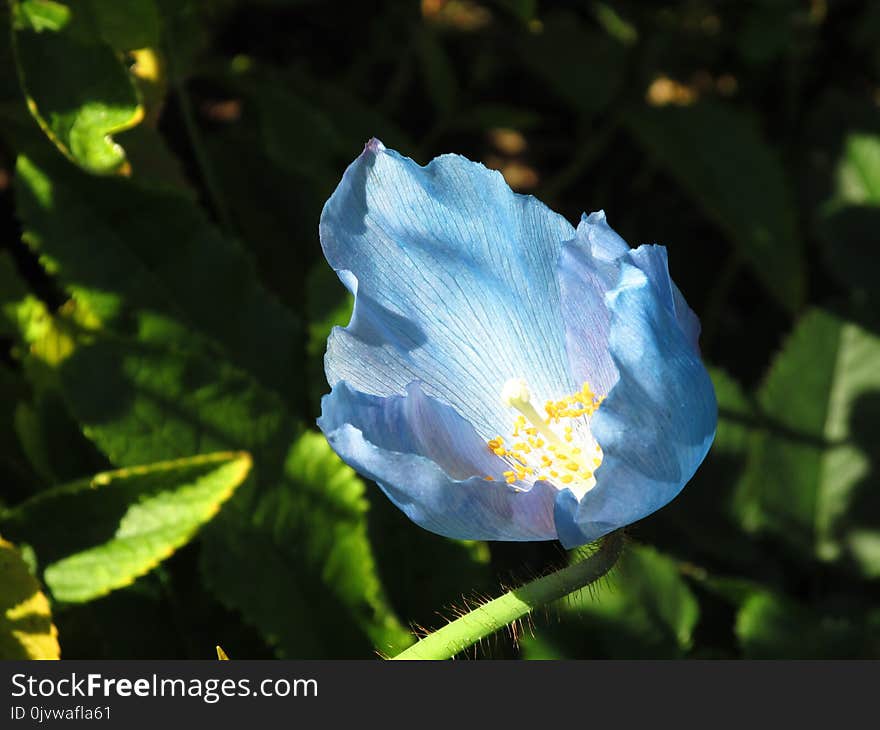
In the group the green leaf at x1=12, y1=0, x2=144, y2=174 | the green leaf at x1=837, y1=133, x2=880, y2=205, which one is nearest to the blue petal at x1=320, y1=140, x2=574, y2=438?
the green leaf at x1=12, y1=0, x2=144, y2=174

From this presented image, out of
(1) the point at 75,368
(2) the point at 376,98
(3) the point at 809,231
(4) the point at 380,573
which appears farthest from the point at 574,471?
(2) the point at 376,98

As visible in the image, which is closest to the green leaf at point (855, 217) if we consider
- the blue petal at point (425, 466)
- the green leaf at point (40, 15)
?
the blue petal at point (425, 466)

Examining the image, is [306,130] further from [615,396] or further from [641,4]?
[615,396]

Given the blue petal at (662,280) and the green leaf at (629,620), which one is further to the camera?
the green leaf at (629,620)

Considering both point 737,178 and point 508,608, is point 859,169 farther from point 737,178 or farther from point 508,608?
point 508,608

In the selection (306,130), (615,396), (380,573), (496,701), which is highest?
(615,396)

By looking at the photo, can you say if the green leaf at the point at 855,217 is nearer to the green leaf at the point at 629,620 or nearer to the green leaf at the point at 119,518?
the green leaf at the point at 629,620

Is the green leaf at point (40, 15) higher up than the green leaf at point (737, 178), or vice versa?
the green leaf at point (40, 15)
